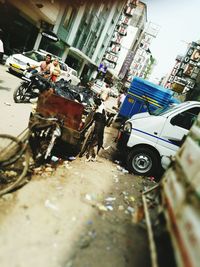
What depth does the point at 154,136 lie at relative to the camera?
6848 millimetres

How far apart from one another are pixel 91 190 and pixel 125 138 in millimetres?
2114

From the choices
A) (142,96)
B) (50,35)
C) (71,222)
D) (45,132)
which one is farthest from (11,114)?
(50,35)

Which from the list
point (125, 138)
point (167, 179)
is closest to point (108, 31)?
point (125, 138)

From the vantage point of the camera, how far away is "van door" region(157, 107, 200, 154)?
6.70 m

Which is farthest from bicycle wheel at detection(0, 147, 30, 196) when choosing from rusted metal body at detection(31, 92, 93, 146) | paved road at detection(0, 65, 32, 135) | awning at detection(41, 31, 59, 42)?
awning at detection(41, 31, 59, 42)

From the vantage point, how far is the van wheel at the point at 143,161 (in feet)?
22.8

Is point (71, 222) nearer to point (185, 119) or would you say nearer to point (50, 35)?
point (185, 119)

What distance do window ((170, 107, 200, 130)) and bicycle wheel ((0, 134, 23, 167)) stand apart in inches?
153

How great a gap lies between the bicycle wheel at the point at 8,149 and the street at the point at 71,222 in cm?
53

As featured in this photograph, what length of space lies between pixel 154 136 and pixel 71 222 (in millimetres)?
3502

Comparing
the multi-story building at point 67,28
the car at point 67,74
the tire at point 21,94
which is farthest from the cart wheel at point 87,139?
the multi-story building at point 67,28

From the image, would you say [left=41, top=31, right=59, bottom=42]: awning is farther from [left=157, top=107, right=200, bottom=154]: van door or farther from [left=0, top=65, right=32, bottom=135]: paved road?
[left=157, top=107, right=200, bottom=154]: van door

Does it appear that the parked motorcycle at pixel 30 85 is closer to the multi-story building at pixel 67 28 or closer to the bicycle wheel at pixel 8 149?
the bicycle wheel at pixel 8 149

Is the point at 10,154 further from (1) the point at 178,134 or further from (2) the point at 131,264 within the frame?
(1) the point at 178,134
